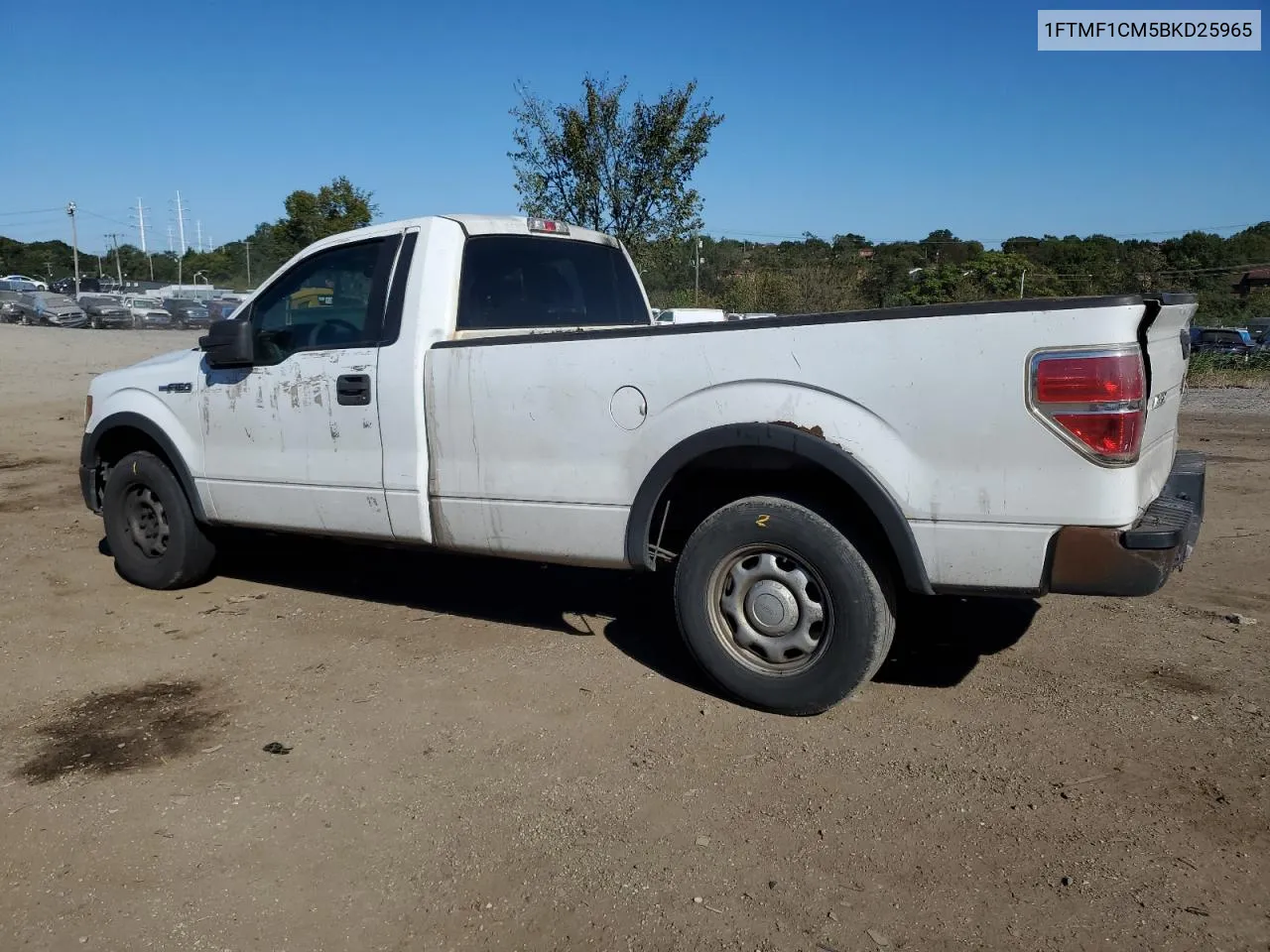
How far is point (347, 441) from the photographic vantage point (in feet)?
16.5

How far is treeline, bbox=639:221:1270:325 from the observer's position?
90.1 ft

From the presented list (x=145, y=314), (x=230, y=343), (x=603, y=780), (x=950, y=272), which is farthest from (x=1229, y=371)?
(x=145, y=314)

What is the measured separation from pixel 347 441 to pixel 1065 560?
3184 mm

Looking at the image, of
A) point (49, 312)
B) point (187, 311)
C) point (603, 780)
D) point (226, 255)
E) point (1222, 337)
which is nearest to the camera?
point (603, 780)

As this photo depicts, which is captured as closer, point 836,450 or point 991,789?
point 991,789

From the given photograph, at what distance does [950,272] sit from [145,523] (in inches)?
1234

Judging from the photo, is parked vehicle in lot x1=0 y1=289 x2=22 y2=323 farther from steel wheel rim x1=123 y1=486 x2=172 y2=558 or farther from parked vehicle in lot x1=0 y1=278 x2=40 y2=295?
steel wheel rim x1=123 y1=486 x2=172 y2=558

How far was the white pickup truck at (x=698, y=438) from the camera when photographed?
3473 millimetres

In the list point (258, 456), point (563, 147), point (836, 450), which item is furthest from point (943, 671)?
point (563, 147)

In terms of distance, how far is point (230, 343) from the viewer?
17.2 ft

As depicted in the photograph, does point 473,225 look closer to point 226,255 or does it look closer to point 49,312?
point 49,312

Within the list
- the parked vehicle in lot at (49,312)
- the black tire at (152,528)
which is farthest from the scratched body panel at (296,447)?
the parked vehicle in lot at (49,312)

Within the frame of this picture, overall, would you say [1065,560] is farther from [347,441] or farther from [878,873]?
[347,441]

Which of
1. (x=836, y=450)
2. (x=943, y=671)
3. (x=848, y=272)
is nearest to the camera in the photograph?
(x=836, y=450)
